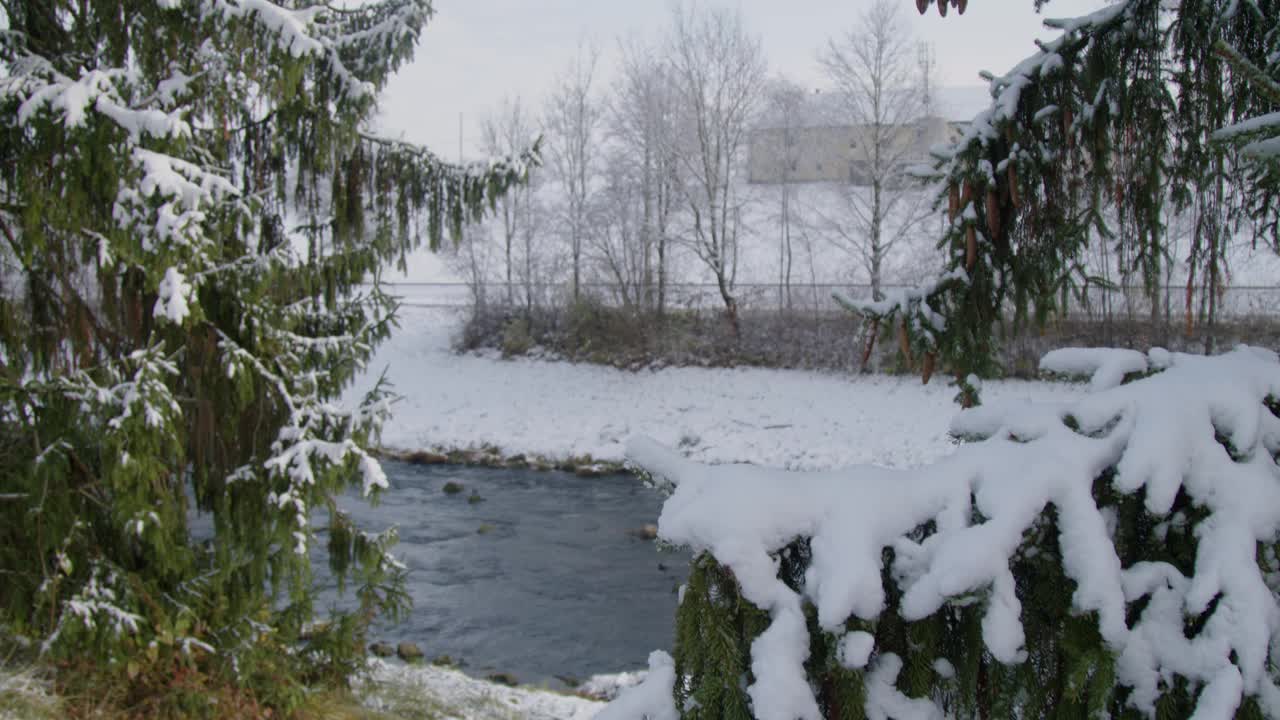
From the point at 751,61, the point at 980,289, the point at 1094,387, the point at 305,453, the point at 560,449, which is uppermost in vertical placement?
the point at 751,61

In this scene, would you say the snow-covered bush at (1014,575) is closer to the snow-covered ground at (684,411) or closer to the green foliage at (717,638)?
the green foliage at (717,638)

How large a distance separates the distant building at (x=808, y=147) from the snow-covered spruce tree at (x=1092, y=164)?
19.1m

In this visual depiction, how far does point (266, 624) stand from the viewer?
18.6ft

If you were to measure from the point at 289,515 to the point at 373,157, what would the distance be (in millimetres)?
2799

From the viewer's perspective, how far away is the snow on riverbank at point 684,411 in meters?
16.3

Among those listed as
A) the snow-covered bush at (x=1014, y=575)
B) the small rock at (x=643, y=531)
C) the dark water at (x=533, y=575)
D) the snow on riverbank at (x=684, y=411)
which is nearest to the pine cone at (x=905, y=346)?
the snow-covered bush at (x=1014, y=575)

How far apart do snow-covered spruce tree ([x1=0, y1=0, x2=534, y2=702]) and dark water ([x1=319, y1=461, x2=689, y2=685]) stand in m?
1.72

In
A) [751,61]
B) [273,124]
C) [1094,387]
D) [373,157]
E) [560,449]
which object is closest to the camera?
[1094,387]

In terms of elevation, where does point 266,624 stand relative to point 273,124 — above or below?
below

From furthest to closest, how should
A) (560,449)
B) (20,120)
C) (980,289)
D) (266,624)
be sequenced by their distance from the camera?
(560,449), (266,624), (20,120), (980,289)

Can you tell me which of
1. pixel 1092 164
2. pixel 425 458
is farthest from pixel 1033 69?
pixel 425 458

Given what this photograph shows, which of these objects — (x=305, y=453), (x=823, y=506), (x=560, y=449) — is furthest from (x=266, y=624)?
(x=560, y=449)

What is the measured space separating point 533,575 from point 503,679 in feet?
8.65

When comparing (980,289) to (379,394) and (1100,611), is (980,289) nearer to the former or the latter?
(1100,611)
